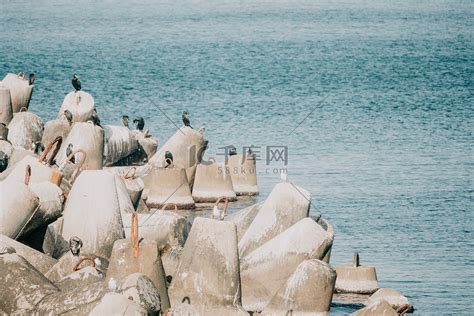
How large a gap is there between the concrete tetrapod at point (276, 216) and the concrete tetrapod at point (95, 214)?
2136 mm

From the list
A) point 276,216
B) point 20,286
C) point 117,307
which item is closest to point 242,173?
point 276,216

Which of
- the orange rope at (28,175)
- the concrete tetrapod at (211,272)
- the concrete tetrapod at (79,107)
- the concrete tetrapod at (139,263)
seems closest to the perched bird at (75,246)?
the concrete tetrapod at (139,263)

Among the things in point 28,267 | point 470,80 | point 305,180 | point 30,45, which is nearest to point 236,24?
point 30,45

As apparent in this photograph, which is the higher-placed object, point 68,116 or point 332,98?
point 68,116

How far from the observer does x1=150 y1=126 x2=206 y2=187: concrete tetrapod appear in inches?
1064

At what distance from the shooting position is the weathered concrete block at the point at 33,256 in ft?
52.4

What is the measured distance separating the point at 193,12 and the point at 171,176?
11294cm

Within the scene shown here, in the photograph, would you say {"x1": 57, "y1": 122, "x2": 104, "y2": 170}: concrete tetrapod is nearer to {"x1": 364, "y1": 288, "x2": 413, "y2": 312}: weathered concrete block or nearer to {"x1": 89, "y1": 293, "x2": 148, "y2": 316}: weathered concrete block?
{"x1": 364, "y1": 288, "x2": 413, "y2": 312}: weathered concrete block

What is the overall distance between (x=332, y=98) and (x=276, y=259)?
131 ft

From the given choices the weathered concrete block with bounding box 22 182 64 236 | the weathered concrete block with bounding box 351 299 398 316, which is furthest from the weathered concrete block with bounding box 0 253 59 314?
the weathered concrete block with bounding box 351 299 398 316

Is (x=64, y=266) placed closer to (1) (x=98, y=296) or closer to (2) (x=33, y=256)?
(2) (x=33, y=256)

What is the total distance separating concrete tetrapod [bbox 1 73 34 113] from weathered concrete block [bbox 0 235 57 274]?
1479 cm

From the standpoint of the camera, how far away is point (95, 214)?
17.2 m

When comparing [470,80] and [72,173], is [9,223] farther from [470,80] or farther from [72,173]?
[470,80]
